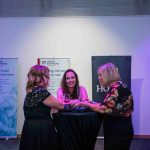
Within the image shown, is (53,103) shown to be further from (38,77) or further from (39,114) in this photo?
(38,77)

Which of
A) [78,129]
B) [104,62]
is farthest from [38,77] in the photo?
[104,62]

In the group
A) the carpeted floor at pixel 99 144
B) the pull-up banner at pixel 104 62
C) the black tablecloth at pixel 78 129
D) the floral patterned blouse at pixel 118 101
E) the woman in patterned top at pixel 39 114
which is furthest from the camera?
the pull-up banner at pixel 104 62

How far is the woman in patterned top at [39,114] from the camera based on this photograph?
9.32 ft

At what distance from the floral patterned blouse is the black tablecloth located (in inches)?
7.5

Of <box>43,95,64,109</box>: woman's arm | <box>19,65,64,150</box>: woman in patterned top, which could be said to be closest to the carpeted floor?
<box>19,65,64,150</box>: woman in patterned top

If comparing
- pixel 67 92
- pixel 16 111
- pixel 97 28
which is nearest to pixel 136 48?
pixel 97 28

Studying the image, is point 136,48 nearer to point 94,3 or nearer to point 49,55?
point 94,3

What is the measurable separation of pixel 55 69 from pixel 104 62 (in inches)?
37.5

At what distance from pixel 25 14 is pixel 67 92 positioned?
2499 millimetres

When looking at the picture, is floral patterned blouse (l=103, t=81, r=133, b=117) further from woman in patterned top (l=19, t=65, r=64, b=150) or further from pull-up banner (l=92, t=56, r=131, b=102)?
pull-up banner (l=92, t=56, r=131, b=102)

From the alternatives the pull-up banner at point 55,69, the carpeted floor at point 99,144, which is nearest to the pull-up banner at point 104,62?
the pull-up banner at point 55,69

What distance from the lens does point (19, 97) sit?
5.68 metres

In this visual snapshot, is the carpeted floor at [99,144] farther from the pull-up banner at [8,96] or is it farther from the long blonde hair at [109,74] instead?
the long blonde hair at [109,74]

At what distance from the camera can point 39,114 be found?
9.39 ft
